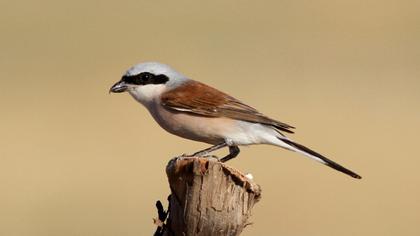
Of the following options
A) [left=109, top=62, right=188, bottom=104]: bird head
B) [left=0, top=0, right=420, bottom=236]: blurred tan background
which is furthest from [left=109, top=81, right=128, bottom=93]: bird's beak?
A: [left=0, top=0, right=420, bottom=236]: blurred tan background

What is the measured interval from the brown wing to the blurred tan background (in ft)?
8.77

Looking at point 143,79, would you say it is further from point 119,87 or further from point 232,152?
point 232,152

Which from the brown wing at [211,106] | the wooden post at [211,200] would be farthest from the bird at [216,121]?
the wooden post at [211,200]

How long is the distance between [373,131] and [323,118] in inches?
21.0

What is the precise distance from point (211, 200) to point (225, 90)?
7.67 m

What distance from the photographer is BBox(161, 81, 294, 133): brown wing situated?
5.41 meters

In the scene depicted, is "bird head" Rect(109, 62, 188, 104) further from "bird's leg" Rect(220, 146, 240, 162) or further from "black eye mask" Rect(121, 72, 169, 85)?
"bird's leg" Rect(220, 146, 240, 162)

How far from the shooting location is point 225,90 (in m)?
11.5

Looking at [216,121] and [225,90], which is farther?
[225,90]

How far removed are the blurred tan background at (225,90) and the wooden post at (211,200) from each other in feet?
13.3

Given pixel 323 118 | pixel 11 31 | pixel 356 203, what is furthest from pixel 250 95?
pixel 11 31

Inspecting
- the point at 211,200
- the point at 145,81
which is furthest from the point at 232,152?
the point at 211,200

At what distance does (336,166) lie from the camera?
522 cm

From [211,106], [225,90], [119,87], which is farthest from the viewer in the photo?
[225,90]
